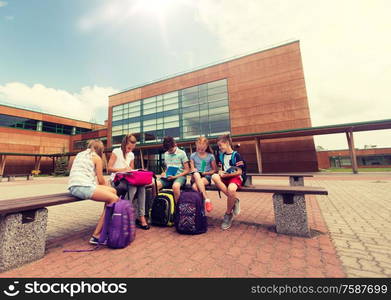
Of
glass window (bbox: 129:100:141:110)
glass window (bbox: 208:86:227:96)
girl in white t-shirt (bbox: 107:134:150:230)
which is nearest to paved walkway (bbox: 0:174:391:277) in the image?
girl in white t-shirt (bbox: 107:134:150:230)

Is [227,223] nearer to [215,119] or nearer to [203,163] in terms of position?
[203,163]

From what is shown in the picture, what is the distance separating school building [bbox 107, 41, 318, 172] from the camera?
724 inches

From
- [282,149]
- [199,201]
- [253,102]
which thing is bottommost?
[199,201]

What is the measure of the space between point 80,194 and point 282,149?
19.5m

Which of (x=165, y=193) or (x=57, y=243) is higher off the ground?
(x=165, y=193)

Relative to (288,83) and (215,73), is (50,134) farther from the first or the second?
(288,83)

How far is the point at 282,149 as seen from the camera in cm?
1866

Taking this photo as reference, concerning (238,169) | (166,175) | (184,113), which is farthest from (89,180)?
(184,113)

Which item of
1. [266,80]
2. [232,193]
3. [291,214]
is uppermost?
[266,80]

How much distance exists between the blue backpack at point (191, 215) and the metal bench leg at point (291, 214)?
4.00ft

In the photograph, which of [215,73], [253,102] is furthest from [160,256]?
[215,73]

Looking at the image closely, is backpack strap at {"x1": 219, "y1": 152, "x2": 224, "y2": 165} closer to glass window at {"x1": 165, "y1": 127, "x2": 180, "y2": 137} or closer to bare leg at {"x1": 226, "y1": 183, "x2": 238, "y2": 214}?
bare leg at {"x1": 226, "y1": 183, "x2": 238, "y2": 214}

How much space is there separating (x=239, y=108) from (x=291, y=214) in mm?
19315

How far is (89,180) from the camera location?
2531 millimetres
